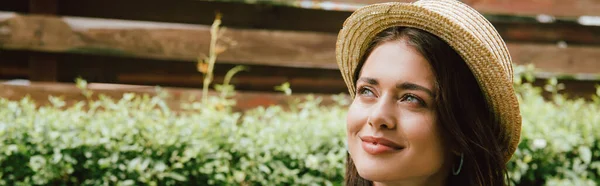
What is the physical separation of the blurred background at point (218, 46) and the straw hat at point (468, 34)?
196 cm

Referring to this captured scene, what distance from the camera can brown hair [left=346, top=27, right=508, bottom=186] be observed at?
1.74 meters

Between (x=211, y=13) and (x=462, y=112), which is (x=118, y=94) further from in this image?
(x=462, y=112)

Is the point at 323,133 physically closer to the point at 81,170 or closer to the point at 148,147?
the point at 148,147

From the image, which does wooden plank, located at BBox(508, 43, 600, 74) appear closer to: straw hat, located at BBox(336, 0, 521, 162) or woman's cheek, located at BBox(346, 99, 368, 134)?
straw hat, located at BBox(336, 0, 521, 162)

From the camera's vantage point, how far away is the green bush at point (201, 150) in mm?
2627

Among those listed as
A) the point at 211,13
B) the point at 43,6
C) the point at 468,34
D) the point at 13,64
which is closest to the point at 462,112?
the point at 468,34

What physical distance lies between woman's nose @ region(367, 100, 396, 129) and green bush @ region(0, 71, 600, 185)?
1.11m

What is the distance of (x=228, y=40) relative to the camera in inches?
159

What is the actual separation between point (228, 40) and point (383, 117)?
A: 8.11 ft

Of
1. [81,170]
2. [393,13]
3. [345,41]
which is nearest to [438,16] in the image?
[393,13]

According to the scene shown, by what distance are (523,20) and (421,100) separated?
10.3ft

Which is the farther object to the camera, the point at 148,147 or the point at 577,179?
the point at 577,179

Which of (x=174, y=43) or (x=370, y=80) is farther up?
(x=174, y=43)

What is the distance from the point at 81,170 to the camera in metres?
2.69
